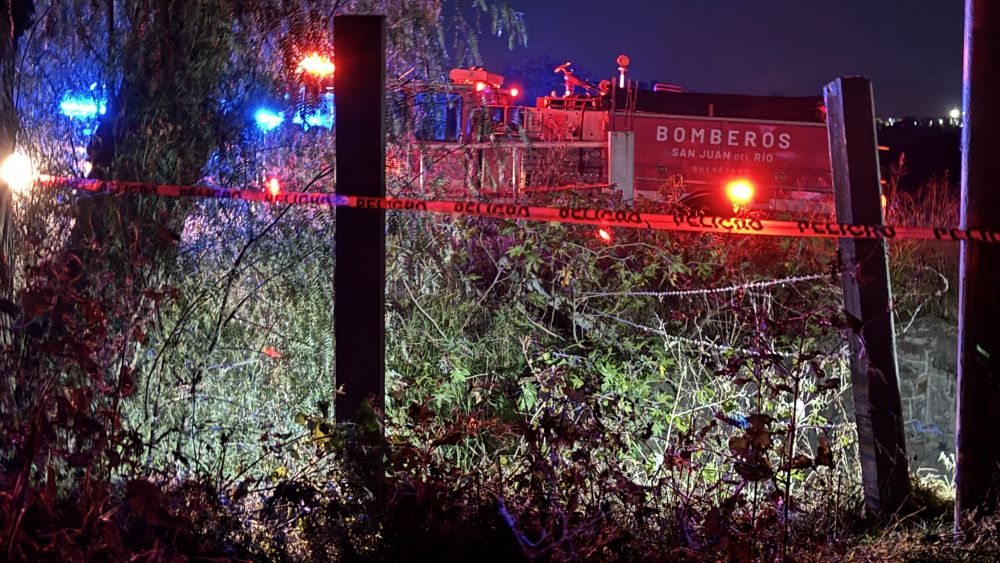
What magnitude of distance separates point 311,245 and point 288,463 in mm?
1064

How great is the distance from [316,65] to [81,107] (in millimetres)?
1088

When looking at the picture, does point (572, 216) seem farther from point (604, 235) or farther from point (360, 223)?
point (604, 235)

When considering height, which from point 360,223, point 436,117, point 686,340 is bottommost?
point 686,340

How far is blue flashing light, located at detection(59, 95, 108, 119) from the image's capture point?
14.0 ft

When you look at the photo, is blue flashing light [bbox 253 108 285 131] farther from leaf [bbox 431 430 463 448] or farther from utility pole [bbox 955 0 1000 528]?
utility pole [bbox 955 0 1000 528]

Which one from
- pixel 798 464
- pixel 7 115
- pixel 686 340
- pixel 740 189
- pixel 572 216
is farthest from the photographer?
pixel 740 189

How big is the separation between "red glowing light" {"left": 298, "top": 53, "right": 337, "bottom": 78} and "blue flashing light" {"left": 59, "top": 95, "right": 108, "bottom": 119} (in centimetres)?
92

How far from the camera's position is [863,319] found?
3.84 meters

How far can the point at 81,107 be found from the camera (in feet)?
14.4

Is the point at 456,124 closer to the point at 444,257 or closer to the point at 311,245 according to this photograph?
the point at 444,257

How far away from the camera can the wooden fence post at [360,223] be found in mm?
3660

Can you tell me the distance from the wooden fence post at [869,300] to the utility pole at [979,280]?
0.26m

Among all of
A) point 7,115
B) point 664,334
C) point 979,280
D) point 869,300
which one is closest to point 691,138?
point 664,334

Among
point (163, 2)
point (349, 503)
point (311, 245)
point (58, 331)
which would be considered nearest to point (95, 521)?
point (349, 503)
